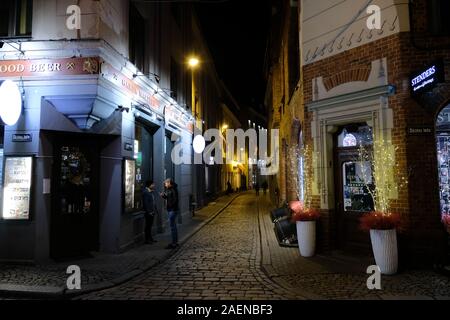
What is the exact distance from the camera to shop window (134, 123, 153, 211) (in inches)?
429

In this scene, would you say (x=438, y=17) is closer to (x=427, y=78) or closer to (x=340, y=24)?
(x=427, y=78)

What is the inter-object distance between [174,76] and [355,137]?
951 centimetres

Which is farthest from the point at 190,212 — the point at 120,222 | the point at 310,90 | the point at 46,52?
the point at 46,52

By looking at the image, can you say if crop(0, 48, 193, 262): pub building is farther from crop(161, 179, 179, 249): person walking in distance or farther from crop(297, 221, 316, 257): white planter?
crop(297, 221, 316, 257): white planter

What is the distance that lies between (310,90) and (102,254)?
6995mm

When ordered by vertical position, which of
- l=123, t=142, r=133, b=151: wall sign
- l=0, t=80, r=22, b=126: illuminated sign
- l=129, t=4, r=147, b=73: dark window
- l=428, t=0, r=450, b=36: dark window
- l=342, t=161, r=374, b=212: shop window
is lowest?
l=342, t=161, r=374, b=212: shop window

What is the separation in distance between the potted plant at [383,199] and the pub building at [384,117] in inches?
4.8

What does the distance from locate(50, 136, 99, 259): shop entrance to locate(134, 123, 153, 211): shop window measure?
4.98 ft

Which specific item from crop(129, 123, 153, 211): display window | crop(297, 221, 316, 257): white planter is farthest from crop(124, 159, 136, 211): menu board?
crop(297, 221, 316, 257): white planter

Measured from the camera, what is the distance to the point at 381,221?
7.26 meters

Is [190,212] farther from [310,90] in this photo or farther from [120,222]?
[310,90]

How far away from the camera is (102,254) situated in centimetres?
913
